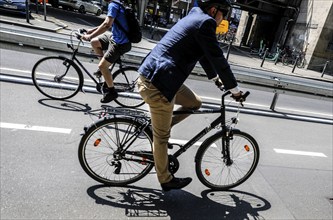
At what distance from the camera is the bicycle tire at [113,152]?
2902 mm

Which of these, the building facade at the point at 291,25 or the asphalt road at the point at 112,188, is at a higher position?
the building facade at the point at 291,25

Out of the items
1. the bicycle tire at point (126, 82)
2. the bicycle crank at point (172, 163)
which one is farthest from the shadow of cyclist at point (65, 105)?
the bicycle crank at point (172, 163)

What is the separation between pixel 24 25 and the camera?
513 inches

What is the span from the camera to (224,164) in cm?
345

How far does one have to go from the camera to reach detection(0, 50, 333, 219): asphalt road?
2.82 metres

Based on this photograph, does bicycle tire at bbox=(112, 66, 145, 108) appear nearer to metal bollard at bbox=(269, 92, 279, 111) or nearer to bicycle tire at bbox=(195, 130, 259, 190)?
bicycle tire at bbox=(195, 130, 259, 190)

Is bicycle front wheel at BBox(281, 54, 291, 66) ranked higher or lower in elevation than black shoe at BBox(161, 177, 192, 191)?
lower

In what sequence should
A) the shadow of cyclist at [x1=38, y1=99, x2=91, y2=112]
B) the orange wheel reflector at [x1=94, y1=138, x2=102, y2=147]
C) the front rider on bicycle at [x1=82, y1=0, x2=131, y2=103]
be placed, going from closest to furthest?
the orange wheel reflector at [x1=94, y1=138, x2=102, y2=147] < the front rider on bicycle at [x1=82, y1=0, x2=131, y2=103] < the shadow of cyclist at [x1=38, y1=99, x2=91, y2=112]

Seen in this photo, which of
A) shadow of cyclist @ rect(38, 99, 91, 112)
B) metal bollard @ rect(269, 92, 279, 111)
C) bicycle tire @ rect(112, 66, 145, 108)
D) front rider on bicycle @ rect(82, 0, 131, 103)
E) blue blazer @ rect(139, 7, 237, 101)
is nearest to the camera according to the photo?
blue blazer @ rect(139, 7, 237, 101)

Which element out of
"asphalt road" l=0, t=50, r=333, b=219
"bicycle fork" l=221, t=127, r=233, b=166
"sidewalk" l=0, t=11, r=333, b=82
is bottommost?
"sidewalk" l=0, t=11, r=333, b=82

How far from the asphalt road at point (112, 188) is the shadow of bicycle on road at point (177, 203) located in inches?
0.4

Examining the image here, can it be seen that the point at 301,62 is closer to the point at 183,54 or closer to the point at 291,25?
the point at 291,25

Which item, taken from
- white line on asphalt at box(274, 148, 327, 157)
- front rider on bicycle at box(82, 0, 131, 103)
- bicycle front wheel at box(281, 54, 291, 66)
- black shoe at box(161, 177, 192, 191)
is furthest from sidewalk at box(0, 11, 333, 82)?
black shoe at box(161, 177, 192, 191)

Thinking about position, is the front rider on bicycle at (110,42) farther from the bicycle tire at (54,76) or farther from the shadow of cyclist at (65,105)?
the bicycle tire at (54,76)
